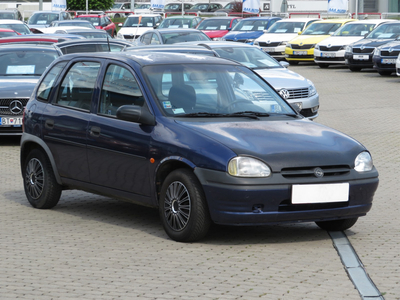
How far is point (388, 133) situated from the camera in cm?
1440

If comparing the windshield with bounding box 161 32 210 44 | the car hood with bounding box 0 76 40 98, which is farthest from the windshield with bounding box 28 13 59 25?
the car hood with bounding box 0 76 40 98

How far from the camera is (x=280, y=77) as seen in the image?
1556 centimetres

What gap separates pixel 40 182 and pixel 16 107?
5.15 m

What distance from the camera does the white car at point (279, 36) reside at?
31391 mm

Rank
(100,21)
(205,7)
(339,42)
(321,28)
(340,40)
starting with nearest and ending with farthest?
(339,42)
(340,40)
(321,28)
(100,21)
(205,7)

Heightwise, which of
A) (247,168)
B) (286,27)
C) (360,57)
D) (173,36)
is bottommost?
(360,57)

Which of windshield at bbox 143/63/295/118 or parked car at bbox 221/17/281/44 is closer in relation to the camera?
windshield at bbox 143/63/295/118

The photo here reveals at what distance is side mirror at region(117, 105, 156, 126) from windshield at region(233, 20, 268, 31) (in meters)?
27.1

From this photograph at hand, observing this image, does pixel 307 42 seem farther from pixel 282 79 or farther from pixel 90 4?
pixel 90 4

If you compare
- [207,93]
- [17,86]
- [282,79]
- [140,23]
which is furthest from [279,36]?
[207,93]

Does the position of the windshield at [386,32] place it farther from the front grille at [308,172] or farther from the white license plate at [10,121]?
the front grille at [308,172]

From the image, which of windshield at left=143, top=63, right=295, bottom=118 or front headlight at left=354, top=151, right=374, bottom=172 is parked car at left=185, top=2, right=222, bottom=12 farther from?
front headlight at left=354, top=151, right=374, bottom=172

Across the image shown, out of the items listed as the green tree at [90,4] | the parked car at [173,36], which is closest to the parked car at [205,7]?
the green tree at [90,4]

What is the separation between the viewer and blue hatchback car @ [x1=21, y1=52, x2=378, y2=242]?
639 centimetres
